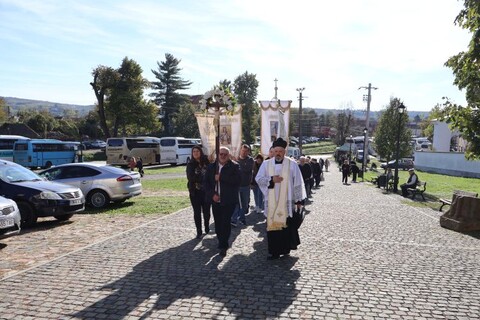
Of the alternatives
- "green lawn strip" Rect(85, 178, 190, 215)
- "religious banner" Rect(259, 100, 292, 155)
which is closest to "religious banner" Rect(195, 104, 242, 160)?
"religious banner" Rect(259, 100, 292, 155)

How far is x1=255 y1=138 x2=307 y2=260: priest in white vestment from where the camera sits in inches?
281

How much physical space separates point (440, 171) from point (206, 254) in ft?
126

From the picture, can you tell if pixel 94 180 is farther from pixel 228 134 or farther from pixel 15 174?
pixel 228 134

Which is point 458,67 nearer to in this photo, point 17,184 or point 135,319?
point 135,319

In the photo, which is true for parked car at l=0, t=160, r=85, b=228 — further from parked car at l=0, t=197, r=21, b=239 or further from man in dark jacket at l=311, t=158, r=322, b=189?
man in dark jacket at l=311, t=158, r=322, b=189

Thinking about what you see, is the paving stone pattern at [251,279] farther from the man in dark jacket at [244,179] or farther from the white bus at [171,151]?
the white bus at [171,151]

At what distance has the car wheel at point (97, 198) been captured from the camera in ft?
41.4

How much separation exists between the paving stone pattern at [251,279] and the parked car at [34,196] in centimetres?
205

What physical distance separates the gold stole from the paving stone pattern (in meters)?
0.63

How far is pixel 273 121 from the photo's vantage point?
14586mm

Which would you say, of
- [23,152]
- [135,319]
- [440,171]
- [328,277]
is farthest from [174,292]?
[440,171]

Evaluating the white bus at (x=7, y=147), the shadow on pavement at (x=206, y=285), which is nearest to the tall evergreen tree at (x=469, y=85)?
the shadow on pavement at (x=206, y=285)

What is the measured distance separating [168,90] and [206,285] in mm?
64423

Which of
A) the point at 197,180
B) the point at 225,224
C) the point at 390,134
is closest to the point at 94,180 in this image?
the point at 197,180
